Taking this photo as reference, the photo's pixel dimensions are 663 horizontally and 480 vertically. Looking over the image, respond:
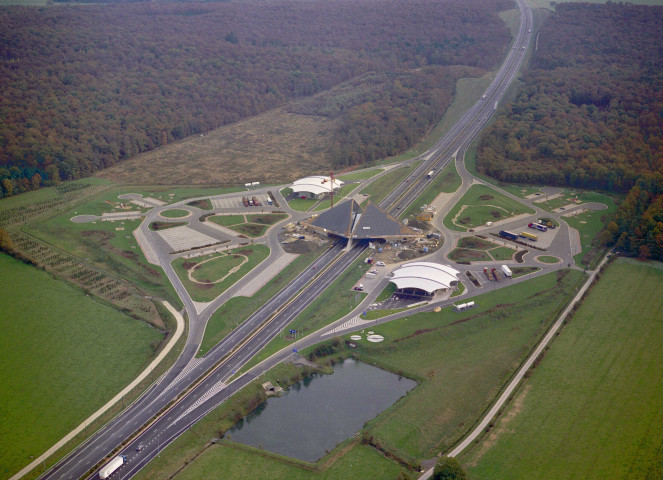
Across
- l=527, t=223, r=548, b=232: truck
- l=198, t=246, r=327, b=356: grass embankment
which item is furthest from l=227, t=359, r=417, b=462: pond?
l=527, t=223, r=548, b=232: truck

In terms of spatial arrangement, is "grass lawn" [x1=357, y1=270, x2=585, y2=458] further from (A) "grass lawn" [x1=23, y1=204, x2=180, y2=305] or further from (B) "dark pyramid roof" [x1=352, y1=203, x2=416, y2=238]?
(A) "grass lawn" [x1=23, y1=204, x2=180, y2=305]

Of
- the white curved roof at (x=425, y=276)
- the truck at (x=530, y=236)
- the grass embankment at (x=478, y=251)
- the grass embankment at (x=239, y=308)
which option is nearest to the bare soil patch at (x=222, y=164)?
the grass embankment at (x=239, y=308)

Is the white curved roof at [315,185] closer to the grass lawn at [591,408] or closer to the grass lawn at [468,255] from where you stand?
the grass lawn at [468,255]

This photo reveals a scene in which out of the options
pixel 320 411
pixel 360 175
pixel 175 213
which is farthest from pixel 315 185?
pixel 320 411

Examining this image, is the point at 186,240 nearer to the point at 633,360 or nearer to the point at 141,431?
the point at 141,431

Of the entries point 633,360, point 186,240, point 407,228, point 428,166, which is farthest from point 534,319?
point 428,166
